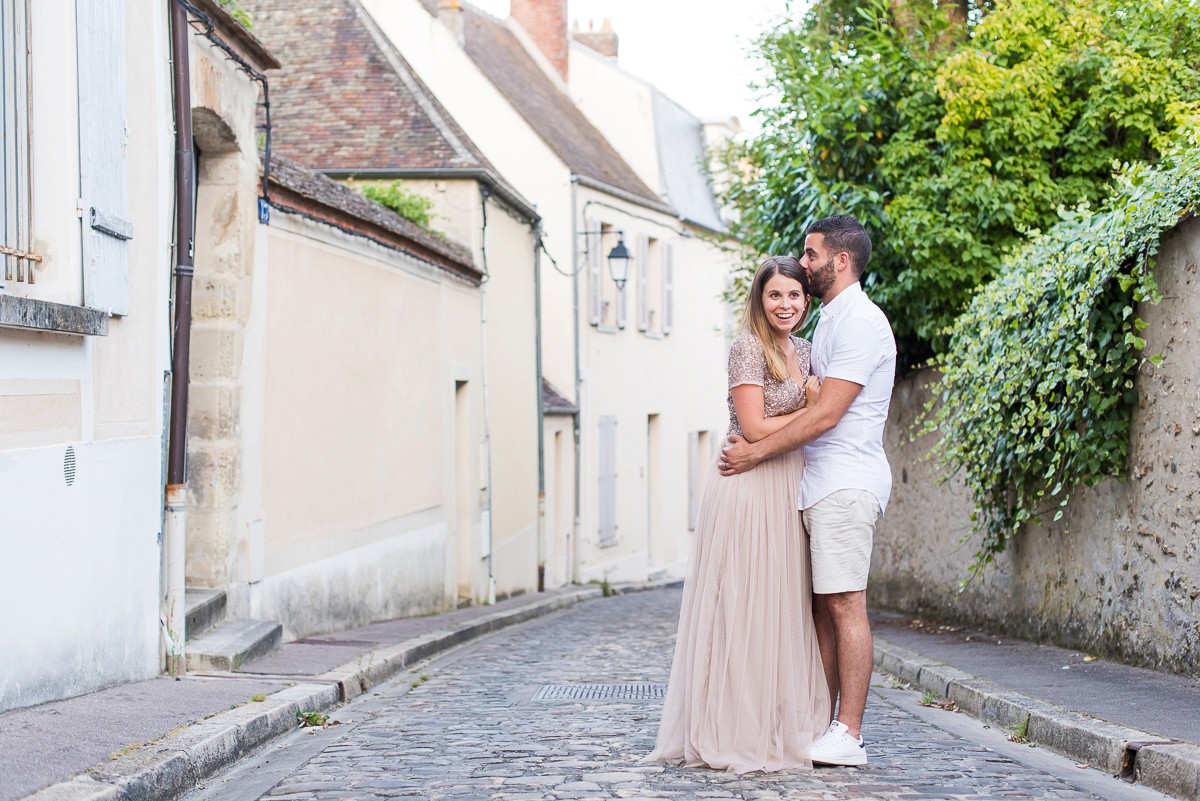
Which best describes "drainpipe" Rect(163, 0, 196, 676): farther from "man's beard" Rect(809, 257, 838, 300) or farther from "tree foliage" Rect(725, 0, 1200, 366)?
"tree foliage" Rect(725, 0, 1200, 366)

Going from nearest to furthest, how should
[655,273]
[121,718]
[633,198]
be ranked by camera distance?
1. [121,718]
2. [633,198]
3. [655,273]

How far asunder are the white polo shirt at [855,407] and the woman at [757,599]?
103mm

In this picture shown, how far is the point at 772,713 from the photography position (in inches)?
202

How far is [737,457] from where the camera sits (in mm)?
5207

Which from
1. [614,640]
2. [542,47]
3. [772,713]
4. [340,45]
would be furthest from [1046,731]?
[542,47]

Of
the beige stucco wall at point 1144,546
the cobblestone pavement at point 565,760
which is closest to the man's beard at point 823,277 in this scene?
the cobblestone pavement at point 565,760

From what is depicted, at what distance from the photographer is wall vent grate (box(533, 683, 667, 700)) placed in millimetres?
7586

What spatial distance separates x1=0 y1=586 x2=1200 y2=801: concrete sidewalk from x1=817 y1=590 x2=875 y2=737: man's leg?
3.13 ft

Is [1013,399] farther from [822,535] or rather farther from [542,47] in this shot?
[542,47]

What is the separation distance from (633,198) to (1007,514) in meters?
16.5

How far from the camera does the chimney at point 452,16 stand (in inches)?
860

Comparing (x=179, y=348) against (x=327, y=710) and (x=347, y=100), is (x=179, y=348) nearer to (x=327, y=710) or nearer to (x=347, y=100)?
(x=327, y=710)

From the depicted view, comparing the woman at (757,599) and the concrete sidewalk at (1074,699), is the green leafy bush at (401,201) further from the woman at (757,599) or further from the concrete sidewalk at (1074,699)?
the woman at (757,599)

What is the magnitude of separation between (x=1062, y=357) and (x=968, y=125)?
161 inches
